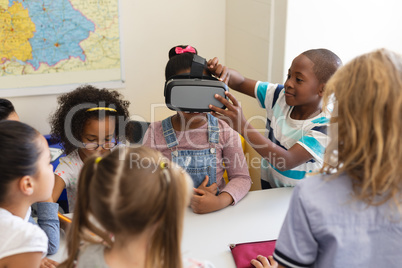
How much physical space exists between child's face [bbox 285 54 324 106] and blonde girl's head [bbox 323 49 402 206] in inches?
24.5

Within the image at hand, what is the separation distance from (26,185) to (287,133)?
3.09ft

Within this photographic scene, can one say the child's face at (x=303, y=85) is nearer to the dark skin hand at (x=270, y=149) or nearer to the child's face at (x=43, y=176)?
the dark skin hand at (x=270, y=149)

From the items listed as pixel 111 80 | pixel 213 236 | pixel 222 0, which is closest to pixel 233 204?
pixel 213 236

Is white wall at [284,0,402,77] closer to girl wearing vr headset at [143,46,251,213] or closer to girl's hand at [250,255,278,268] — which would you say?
girl wearing vr headset at [143,46,251,213]

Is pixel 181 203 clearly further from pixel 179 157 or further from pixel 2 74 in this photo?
pixel 2 74

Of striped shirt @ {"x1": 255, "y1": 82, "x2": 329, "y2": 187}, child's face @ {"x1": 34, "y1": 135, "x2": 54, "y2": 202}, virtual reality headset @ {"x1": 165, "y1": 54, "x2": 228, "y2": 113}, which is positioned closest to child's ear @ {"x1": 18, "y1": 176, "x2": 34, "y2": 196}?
child's face @ {"x1": 34, "y1": 135, "x2": 54, "y2": 202}

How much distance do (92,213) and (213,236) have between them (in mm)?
482

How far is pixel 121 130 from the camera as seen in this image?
1.68 metres

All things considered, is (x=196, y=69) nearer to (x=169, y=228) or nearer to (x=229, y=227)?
(x=229, y=227)

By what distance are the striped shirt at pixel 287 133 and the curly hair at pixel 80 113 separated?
1.92ft

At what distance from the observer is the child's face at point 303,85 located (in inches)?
55.6

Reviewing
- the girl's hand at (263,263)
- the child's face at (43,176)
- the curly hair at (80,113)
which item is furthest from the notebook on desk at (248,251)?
the curly hair at (80,113)

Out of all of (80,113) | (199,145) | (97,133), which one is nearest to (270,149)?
(199,145)

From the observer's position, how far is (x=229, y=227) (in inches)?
49.4
